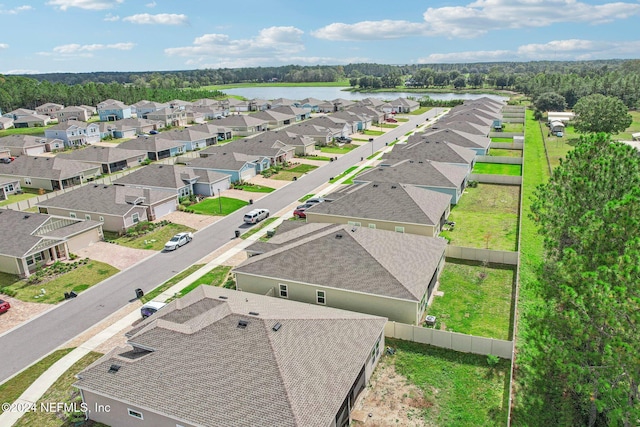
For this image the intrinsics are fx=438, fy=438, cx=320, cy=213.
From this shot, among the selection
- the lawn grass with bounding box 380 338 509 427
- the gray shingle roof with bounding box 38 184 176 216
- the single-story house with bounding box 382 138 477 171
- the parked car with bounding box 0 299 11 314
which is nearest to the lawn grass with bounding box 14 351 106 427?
the parked car with bounding box 0 299 11 314

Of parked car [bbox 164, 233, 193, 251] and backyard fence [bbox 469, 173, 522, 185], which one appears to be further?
backyard fence [bbox 469, 173, 522, 185]

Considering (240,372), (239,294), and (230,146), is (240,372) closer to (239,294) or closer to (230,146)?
(239,294)

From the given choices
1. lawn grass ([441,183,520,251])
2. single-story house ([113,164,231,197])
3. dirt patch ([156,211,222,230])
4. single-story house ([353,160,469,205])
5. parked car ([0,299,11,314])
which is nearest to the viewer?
parked car ([0,299,11,314])

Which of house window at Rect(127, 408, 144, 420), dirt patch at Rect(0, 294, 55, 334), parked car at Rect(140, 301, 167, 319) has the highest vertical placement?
house window at Rect(127, 408, 144, 420)

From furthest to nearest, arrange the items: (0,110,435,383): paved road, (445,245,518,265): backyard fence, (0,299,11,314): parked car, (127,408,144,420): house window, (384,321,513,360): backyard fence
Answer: (445,245,518,265): backyard fence → (0,299,11,314): parked car → (0,110,435,383): paved road → (384,321,513,360): backyard fence → (127,408,144,420): house window

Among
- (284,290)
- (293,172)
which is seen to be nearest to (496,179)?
(293,172)

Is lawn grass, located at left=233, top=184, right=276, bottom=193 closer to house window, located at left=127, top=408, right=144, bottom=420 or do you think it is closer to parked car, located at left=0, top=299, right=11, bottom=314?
parked car, located at left=0, top=299, right=11, bottom=314

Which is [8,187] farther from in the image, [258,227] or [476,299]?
[476,299]
